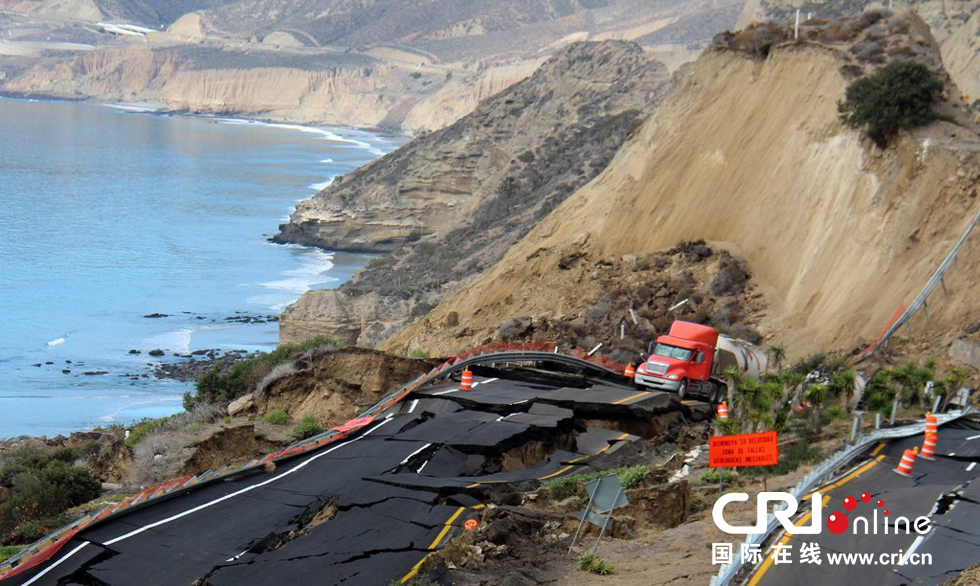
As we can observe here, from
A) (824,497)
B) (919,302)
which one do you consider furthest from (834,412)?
(824,497)

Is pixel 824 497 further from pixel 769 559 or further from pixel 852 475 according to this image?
pixel 769 559

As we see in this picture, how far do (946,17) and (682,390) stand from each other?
5193cm

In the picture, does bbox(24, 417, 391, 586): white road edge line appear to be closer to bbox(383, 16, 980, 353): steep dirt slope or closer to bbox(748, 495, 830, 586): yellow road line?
bbox(748, 495, 830, 586): yellow road line

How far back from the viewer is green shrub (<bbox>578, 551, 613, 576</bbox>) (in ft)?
39.4

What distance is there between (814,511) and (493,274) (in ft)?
90.7

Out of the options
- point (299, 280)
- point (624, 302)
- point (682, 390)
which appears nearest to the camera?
point (682, 390)

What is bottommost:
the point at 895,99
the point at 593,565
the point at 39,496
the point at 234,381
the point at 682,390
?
the point at 234,381

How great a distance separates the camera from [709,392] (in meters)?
23.9

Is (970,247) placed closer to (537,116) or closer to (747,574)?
(747,574)

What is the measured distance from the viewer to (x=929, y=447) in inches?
647

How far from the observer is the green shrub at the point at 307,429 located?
20156mm

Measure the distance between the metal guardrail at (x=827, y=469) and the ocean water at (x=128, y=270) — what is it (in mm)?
32718

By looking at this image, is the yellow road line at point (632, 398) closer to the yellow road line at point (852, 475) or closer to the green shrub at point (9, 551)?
the yellow road line at point (852, 475)

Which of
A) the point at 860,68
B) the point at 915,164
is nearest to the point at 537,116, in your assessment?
the point at 860,68
